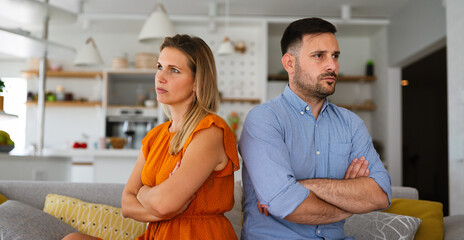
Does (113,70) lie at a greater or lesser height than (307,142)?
greater

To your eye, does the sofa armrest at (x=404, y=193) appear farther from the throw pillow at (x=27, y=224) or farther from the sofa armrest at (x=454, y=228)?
the throw pillow at (x=27, y=224)

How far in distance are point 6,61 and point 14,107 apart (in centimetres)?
85

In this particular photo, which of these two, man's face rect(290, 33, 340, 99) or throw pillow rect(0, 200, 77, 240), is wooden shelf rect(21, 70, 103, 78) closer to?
throw pillow rect(0, 200, 77, 240)

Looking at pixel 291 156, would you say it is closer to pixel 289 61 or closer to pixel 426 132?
pixel 289 61

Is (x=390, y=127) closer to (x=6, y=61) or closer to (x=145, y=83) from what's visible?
(x=145, y=83)

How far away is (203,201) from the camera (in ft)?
4.85

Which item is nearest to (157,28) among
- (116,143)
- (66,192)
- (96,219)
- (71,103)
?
(116,143)

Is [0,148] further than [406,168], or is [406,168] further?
Result: [406,168]

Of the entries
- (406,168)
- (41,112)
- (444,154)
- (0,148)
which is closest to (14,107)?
(41,112)

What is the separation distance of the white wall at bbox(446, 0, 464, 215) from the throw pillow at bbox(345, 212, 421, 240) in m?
1.99

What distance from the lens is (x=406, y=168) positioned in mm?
7719

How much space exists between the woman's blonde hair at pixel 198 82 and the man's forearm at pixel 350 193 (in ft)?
1.38

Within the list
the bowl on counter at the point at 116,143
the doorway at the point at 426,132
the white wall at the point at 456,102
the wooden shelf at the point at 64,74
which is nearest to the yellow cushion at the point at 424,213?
the white wall at the point at 456,102

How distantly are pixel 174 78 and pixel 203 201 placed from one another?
0.44m
